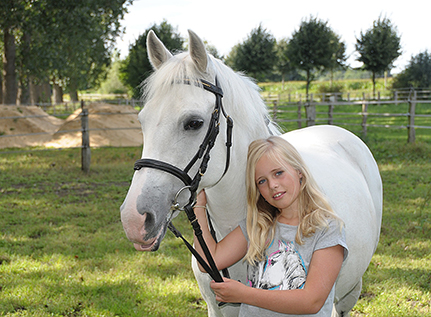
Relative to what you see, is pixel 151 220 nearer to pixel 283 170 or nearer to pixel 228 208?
pixel 228 208

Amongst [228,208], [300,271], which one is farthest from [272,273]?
[228,208]

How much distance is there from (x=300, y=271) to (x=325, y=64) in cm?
2638

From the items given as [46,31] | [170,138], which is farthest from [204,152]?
[46,31]

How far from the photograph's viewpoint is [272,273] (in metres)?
1.54

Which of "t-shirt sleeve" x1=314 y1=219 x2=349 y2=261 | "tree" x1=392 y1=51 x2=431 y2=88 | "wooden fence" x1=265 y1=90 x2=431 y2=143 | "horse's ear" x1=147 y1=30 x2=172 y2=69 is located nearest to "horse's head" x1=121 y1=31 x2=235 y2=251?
"horse's ear" x1=147 y1=30 x2=172 y2=69

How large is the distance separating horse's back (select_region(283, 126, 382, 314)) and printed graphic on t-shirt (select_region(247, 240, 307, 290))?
0.59 meters

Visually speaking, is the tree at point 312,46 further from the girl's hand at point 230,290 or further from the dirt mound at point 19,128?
the girl's hand at point 230,290

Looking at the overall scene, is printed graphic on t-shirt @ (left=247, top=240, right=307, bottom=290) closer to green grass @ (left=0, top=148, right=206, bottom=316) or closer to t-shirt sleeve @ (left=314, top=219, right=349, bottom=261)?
t-shirt sleeve @ (left=314, top=219, right=349, bottom=261)

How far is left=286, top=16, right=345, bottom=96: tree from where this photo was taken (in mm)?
25250

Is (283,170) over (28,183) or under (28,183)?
over

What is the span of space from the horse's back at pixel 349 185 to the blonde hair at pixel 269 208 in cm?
44

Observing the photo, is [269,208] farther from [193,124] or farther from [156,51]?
[156,51]

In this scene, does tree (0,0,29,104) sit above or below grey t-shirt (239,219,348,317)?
above

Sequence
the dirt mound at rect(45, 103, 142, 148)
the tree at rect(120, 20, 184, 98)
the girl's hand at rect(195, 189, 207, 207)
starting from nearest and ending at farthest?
1. the girl's hand at rect(195, 189, 207, 207)
2. the dirt mound at rect(45, 103, 142, 148)
3. the tree at rect(120, 20, 184, 98)
